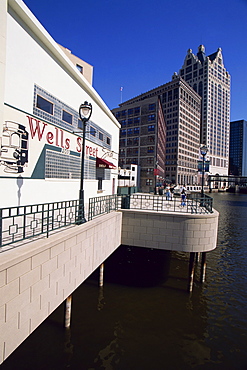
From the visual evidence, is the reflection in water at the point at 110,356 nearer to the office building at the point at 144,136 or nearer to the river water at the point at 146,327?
the river water at the point at 146,327

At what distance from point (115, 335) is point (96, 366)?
1.46 meters

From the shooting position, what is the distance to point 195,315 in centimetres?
980

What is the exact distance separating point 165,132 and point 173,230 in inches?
3806

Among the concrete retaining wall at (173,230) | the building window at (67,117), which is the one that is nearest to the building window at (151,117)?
the building window at (67,117)

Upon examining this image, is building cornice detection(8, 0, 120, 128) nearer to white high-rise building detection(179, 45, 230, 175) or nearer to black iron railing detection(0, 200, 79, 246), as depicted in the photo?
black iron railing detection(0, 200, 79, 246)

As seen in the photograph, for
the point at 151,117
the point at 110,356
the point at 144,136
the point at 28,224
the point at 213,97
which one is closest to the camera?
the point at 110,356

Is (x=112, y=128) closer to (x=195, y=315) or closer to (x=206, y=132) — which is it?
(x=195, y=315)

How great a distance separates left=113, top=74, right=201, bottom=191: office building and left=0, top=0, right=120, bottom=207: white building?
5180 centimetres

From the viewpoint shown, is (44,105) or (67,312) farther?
(44,105)

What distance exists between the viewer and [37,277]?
16.3 ft

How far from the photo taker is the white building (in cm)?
814

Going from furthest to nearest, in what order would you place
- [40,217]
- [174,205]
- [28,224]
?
[174,205] → [40,217] → [28,224]

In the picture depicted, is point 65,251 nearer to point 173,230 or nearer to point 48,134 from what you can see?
point 173,230

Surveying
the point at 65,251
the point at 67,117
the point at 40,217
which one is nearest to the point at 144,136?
the point at 67,117
